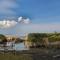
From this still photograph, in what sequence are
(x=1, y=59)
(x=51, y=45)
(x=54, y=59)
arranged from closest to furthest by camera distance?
(x=1, y=59) → (x=54, y=59) → (x=51, y=45)

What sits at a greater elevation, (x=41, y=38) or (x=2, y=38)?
(x=2, y=38)

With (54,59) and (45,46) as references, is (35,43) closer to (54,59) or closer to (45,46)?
(45,46)

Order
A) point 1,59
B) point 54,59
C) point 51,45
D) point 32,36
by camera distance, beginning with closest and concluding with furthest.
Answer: point 1,59
point 54,59
point 51,45
point 32,36

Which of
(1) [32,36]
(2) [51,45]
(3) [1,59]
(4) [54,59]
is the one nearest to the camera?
(3) [1,59]

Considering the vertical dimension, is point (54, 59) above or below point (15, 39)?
below

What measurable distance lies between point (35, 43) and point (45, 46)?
5.38ft

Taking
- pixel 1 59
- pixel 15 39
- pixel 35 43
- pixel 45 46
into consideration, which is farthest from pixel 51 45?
pixel 1 59

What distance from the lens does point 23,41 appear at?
77.6ft

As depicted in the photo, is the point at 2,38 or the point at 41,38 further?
the point at 41,38

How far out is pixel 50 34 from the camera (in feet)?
80.5

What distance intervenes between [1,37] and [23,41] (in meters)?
2.48

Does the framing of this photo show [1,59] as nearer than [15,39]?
Yes

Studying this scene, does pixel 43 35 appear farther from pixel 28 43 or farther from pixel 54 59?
pixel 54 59

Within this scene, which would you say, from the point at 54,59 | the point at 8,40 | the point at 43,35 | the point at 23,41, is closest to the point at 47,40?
the point at 43,35
